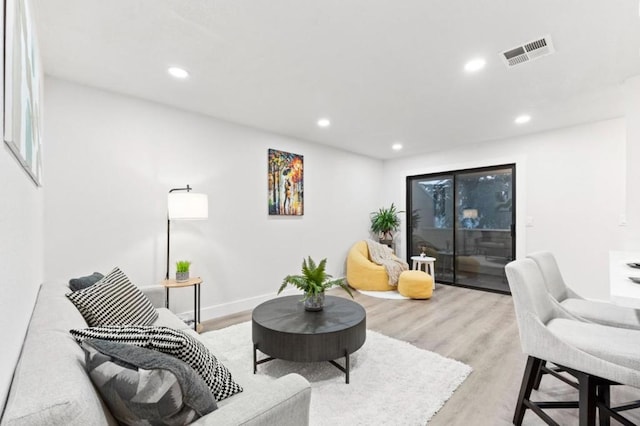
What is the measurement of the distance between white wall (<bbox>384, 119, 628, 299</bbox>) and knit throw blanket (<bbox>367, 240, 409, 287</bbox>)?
5.83 feet

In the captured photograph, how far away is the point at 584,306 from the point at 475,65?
196 centimetres

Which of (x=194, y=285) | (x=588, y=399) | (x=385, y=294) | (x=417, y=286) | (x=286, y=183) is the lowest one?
(x=385, y=294)

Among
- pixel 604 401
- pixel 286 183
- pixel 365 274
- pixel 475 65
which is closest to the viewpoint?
pixel 604 401

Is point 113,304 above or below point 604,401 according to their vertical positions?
above

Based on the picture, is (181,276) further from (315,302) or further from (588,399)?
(588,399)

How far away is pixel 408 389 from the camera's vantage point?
2.04 m

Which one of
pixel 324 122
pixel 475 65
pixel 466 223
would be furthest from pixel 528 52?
pixel 466 223

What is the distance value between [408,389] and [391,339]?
0.82 m

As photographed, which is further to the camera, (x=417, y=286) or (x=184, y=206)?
(x=417, y=286)

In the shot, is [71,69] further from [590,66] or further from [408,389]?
[590,66]

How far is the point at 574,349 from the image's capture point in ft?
4.47

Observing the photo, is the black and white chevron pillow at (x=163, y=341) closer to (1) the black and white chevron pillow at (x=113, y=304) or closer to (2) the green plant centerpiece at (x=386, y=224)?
(1) the black and white chevron pillow at (x=113, y=304)

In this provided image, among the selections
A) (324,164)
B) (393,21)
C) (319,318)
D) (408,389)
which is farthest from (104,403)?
(324,164)

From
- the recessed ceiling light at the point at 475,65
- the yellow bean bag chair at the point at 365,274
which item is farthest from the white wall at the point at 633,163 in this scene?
the yellow bean bag chair at the point at 365,274
